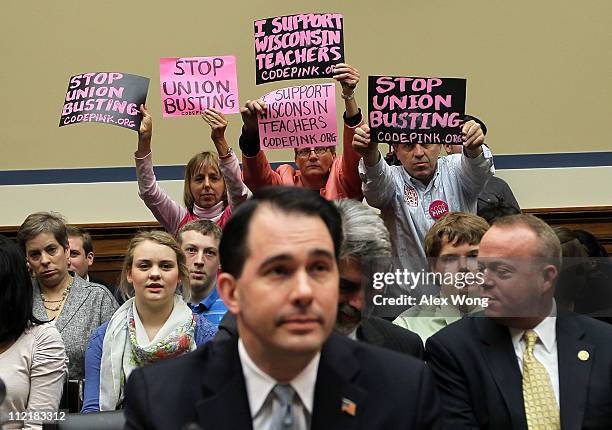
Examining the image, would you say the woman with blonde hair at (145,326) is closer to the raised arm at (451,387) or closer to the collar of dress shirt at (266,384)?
the raised arm at (451,387)

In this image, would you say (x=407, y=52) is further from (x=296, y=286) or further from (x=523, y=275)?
(x=296, y=286)

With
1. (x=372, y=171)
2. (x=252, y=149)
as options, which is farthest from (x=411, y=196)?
(x=252, y=149)

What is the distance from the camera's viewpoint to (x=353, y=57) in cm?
645

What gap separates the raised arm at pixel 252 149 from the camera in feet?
15.5

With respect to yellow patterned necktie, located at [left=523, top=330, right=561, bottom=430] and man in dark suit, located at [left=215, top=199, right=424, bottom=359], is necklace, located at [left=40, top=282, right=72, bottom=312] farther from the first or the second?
yellow patterned necktie, located at [left=523, top=330, right=561, bottom=430]

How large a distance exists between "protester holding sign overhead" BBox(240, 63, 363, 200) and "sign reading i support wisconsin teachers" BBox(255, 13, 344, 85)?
0.13m

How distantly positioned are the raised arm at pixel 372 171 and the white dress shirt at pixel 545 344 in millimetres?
1476

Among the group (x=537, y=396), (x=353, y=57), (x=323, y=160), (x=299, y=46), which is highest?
(x=353, y=57)

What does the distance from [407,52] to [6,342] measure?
3.56 metres

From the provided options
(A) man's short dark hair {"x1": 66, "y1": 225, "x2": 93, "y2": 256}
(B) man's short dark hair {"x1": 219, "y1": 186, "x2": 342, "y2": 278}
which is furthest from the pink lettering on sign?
(B) man's short dark hair {"x1": 219, "y1": 186, "x2": 342, "y2": 278}

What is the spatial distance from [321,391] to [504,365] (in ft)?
2.92

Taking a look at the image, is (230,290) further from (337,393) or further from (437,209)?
(437,209)

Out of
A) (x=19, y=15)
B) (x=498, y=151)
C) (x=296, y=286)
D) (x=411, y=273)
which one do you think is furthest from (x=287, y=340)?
(x=19, y=15)

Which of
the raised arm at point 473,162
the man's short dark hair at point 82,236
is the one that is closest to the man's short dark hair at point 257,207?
the raised arm at point 473,162
